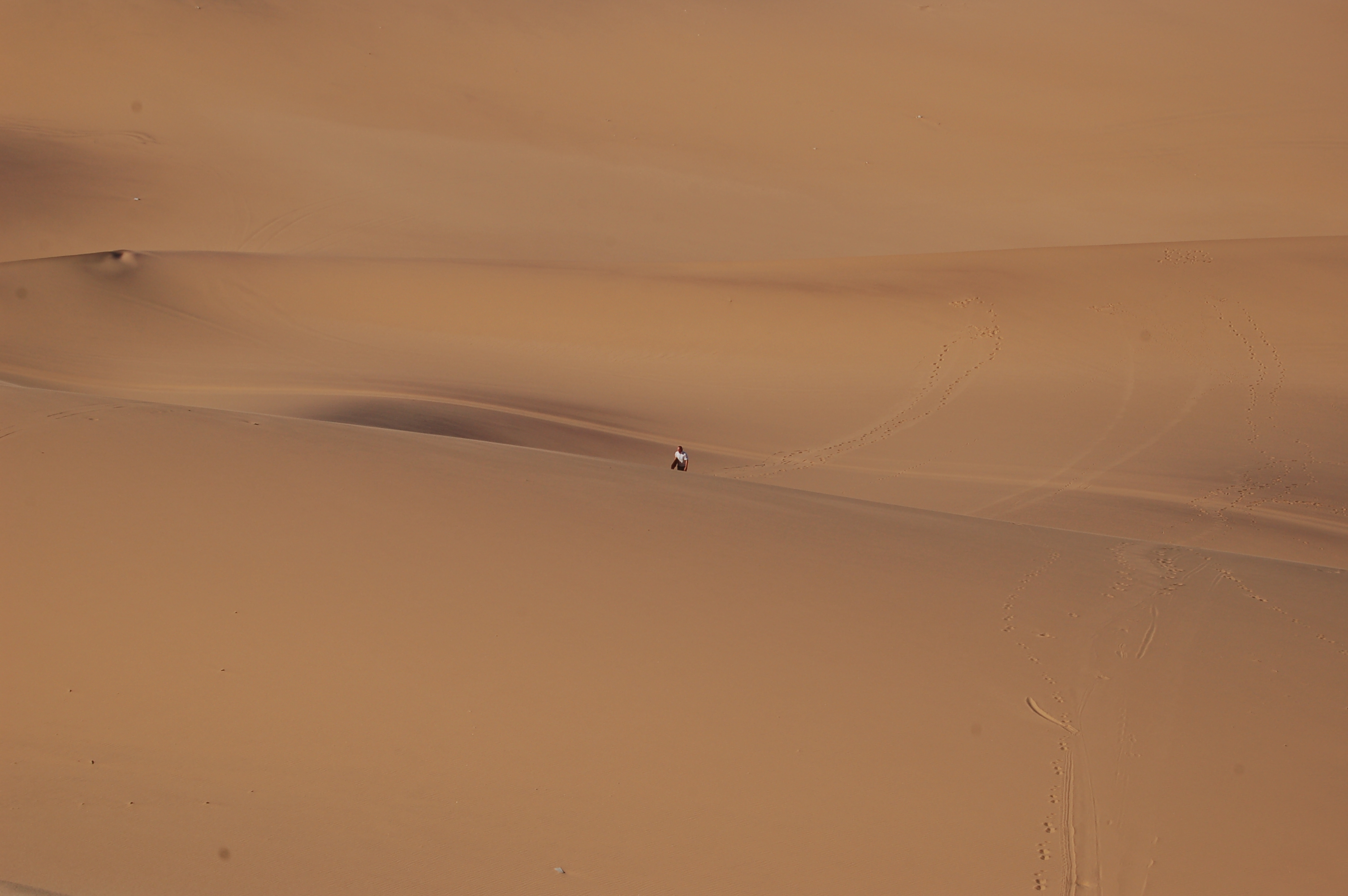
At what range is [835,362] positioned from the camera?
549 inches

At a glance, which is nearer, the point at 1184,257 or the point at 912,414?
the point at 912,414

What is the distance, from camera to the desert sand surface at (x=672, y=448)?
3850 millimetres

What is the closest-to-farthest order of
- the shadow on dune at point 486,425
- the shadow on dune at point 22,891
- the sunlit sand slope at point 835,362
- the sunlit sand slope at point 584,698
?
the shadow on dune at point 22,891 < the sunlit sand slope at point 584,698 < the shadow on dune at point 486,425 < the sunlit sand slope at point 835,362

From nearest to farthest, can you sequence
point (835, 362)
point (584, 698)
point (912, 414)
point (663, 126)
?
point (584, 698) → point (912, 414) → point (835, 362) → point (663, 126)

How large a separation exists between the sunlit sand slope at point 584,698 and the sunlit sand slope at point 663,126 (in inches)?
525

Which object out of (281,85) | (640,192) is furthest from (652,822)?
(281,85)

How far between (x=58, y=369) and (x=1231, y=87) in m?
24.9

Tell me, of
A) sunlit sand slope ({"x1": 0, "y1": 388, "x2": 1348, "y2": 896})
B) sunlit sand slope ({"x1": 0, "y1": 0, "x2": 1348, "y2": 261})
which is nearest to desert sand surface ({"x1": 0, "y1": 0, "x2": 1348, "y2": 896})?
sunlit sand slope ({"x1": 0, "y1": 388, "x2": 1348, "y2": 896})

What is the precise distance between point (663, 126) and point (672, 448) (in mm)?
14339

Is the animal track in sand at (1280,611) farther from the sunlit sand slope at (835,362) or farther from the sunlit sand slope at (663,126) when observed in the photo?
the sunlit sand slope at (663,126)

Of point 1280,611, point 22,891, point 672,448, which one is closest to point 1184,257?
point 672,448

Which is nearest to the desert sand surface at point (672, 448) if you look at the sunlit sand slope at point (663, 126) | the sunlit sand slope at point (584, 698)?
the sunlit sand slope at point (584, 698)

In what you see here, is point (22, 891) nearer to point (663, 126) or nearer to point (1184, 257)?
point (1184, 257)

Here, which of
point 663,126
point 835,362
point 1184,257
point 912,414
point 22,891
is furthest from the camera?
point 663,126
